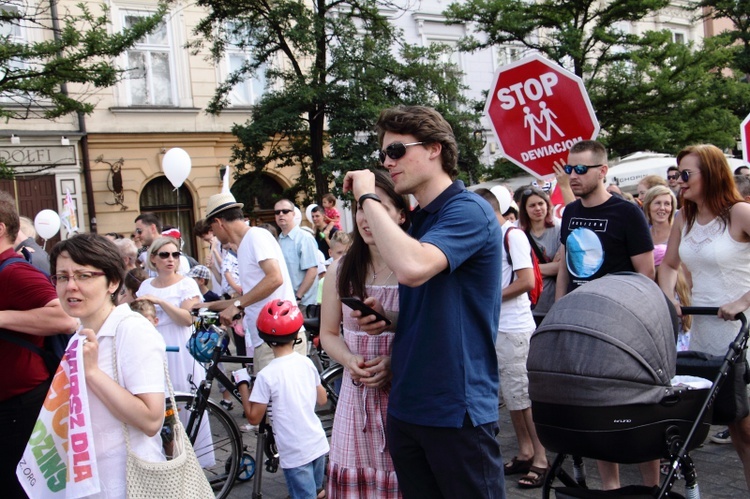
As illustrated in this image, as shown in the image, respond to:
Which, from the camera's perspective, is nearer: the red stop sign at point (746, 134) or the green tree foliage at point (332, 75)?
the red stop sign at point (746, 134)

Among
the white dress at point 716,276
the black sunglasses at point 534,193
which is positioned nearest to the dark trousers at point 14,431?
the white dress at point 716,276

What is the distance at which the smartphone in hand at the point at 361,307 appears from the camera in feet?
9.04

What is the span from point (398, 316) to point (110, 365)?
3.47 feet

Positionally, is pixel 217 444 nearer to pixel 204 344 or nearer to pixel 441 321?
pixel 204 344

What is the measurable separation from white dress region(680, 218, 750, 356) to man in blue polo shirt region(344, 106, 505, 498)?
1813 millimetres

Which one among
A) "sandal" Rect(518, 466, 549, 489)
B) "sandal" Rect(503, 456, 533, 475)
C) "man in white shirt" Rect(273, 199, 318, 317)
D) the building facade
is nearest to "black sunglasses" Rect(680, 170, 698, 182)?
"sandal" Rect(518, 466, 549, 489)

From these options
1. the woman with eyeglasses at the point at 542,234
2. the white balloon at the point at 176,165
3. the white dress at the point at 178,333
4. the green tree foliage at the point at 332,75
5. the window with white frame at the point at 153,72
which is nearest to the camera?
the white dress at the point at 178,333

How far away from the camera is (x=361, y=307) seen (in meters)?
2.78

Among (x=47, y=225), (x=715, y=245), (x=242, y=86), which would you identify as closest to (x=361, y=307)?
(x=715, y=245)

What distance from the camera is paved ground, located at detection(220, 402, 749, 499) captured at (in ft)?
14.8

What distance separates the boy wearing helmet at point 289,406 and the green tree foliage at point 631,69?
16823 mm

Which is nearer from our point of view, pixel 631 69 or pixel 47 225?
pixel 47 225

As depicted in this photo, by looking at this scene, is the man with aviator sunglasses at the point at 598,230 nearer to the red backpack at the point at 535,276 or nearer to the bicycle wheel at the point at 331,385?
the red backpack at the point at 535,276

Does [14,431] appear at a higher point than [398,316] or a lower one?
lower
